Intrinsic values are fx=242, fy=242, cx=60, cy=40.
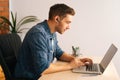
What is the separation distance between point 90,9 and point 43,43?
2139 millimetres

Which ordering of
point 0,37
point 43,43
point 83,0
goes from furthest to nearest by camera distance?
point 83,0, point 0,37, point 43,43

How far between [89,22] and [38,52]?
2220mm

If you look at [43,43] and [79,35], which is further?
[79,35]

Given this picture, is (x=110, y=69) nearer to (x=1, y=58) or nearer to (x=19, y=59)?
(x=19, y=59)

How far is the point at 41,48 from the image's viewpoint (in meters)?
1.86

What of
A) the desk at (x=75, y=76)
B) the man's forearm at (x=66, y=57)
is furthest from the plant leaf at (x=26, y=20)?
the desk at (x=75, y=76)

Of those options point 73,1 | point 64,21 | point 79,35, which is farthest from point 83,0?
point 64,21

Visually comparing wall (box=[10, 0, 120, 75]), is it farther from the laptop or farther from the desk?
the desk

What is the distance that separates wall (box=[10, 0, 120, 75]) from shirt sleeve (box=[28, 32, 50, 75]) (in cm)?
209

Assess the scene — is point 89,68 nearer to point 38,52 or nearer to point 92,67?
point 92,67

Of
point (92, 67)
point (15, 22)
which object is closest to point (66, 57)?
point (92, 67)

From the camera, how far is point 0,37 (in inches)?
80.8

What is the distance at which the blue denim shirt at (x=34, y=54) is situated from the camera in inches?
72.0

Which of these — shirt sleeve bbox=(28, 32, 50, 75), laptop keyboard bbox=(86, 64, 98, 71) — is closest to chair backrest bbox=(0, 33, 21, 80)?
shirt sleeve bbox=(28, 32, 50, 75)
